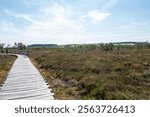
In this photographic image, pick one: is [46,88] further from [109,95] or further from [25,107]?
[25,107]

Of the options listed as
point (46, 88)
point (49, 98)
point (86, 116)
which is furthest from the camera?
point (46, 88)

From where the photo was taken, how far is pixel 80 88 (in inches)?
514

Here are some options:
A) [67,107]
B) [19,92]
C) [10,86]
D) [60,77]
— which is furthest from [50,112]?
[60,77]

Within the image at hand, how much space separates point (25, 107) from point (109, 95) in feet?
13.7

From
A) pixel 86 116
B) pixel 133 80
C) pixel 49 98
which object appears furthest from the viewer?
pixel 133 80

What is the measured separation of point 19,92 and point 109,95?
14.3 ft

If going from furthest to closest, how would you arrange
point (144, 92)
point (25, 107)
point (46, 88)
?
point (46, 88), point (144, 92), point (25, 107)

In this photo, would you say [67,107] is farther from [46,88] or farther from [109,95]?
[46,88]

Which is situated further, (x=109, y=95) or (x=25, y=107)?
(x=109, y=95)

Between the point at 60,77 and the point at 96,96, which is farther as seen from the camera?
the point at 60,77

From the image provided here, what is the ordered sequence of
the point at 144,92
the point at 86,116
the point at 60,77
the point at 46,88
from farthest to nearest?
the point at 60,77
the point at 46,88
the point at 144,92
the point at 86,116

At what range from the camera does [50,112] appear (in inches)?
292

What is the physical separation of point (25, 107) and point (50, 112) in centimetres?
98

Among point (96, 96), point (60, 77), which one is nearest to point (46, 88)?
point (96, 96)
